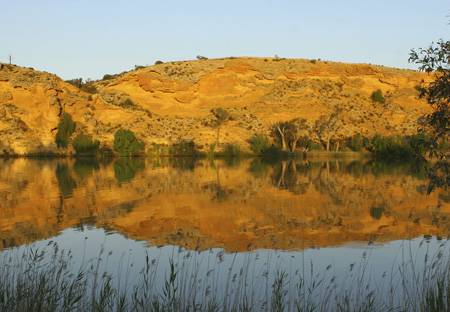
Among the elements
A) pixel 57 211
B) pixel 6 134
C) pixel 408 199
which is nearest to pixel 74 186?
pixel 57 211

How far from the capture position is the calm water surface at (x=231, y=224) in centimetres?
1097

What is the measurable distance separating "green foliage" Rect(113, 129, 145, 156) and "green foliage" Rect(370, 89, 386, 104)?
31785 millimetres

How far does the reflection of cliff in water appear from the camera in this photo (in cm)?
1462

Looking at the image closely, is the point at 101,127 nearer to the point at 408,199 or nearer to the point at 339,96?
the point at 339,96

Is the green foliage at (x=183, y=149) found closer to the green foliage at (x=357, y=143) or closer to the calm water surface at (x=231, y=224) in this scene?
the green foliage at (x=357, y=143)

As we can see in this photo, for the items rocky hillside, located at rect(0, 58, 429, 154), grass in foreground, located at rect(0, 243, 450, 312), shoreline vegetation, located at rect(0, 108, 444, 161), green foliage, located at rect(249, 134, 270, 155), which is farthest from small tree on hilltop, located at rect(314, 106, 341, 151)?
grass in foreground, located at rect(0, 243, 450, 312)

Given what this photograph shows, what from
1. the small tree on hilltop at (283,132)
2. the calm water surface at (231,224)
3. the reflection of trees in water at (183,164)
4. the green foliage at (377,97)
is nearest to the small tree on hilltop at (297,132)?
the small tree on hilltop at (283,132)

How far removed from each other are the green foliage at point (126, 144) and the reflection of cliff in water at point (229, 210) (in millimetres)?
30757

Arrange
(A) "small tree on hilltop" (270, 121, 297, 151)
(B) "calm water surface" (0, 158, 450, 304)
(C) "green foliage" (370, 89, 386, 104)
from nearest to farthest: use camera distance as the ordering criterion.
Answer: (B) "calm water surface" (0, 158, 450, 304)
(A) "small tree on hilltop" (270, 121, 297, 151)
(C) "green foliage" (370, 89, 386, 104)

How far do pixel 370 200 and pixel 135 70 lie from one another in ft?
223

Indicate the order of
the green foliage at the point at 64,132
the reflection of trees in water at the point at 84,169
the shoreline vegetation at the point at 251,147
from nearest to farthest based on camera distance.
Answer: the reflection of trees in water at the point at 84,169 → the shoreline vegetation at the point at 251,147 → the green foliage at the point at 64,132

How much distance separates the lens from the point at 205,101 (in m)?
76.1

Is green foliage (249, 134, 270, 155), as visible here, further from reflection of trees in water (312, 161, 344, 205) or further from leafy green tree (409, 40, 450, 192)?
leafy green tree (409, 40, 450, 192)

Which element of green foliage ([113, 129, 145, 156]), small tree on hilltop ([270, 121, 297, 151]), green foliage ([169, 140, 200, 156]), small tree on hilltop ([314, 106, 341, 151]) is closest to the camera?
green foliage ([113, 129, 145, 156])
